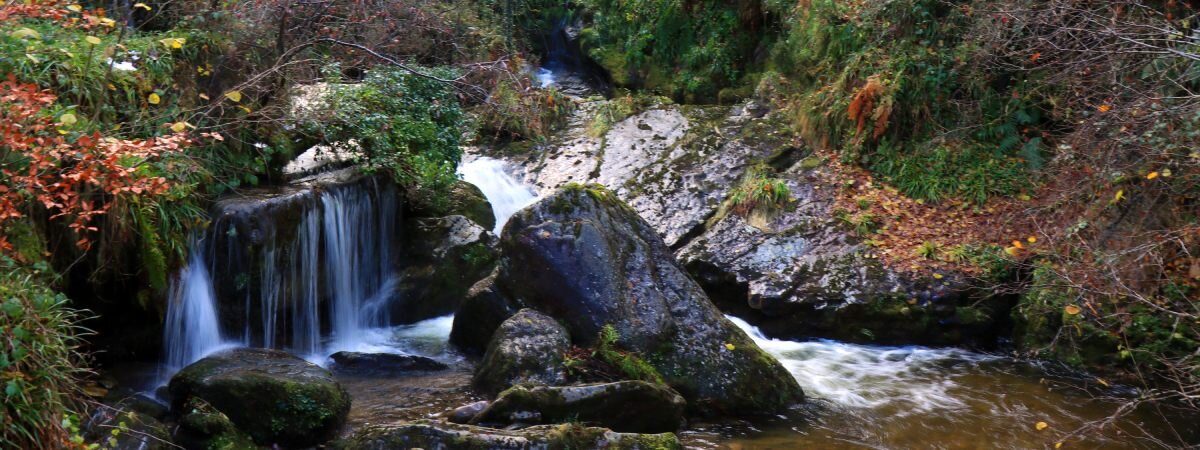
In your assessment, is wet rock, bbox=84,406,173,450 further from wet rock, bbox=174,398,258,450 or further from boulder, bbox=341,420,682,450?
boulder, bbox=341,420,682,450

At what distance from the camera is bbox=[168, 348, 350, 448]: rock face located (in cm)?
615

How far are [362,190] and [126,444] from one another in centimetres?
462

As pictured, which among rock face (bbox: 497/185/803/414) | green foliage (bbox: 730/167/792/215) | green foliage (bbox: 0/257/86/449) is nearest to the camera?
green foliage (bbox: 0/257/86/449)

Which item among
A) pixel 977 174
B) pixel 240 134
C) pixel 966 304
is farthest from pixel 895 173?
pixel 240 134

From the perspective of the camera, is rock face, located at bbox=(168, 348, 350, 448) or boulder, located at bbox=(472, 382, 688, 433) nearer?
rock face, located at bbox=(168, 348, 350, 448)

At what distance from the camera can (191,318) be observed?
7742 millimetres

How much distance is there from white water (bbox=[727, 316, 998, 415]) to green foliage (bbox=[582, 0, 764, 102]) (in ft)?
23.1

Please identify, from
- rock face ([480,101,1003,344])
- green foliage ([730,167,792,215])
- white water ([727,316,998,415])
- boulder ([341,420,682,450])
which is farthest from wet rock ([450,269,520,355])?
green foliage ([730,167,792,215])

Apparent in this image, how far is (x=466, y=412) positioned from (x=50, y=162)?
10.6 ft

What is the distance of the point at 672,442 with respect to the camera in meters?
5.86

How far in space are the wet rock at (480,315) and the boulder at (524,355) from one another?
0.64m

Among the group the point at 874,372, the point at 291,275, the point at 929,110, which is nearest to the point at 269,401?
the point at 291,275

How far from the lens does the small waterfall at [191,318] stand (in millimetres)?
7562

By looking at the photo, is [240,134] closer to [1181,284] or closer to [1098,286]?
[1098,286]
